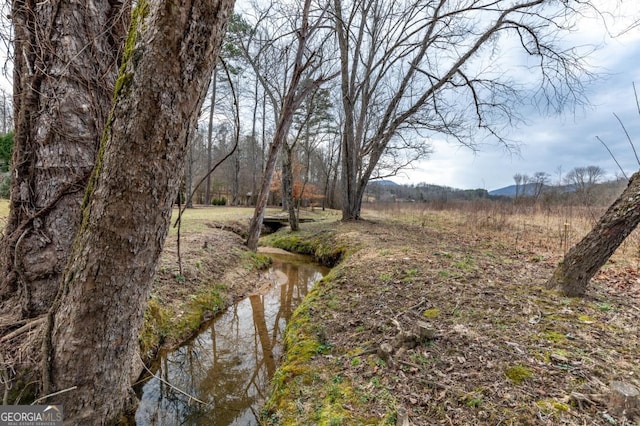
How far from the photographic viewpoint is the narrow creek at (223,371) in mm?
2080

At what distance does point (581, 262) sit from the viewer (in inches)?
108

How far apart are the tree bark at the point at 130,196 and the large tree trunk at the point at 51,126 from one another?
0.65 m

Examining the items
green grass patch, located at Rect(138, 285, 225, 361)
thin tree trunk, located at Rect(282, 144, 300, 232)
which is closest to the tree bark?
green grass patch, located at Rect(138, 285, 225, 361)

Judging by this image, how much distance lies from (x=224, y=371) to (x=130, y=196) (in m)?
2.17

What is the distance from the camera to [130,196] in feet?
4.12

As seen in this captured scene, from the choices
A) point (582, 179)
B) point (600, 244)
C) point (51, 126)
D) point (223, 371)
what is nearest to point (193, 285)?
point (223, 371)

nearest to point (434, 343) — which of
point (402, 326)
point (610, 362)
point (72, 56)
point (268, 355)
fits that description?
point (402, 326)

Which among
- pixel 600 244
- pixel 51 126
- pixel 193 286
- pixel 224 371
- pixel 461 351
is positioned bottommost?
pixel 224 371

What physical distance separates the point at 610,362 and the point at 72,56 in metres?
4.17

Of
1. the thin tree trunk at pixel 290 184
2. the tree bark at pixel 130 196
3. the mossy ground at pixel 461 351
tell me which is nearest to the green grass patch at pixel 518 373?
the mossy ground at pixel 461 351

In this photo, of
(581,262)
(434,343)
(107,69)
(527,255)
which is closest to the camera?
(107,69)

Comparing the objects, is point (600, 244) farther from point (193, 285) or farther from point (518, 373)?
point (193, 285)

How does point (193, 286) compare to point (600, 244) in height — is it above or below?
below

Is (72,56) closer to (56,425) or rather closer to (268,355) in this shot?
(56,425)
